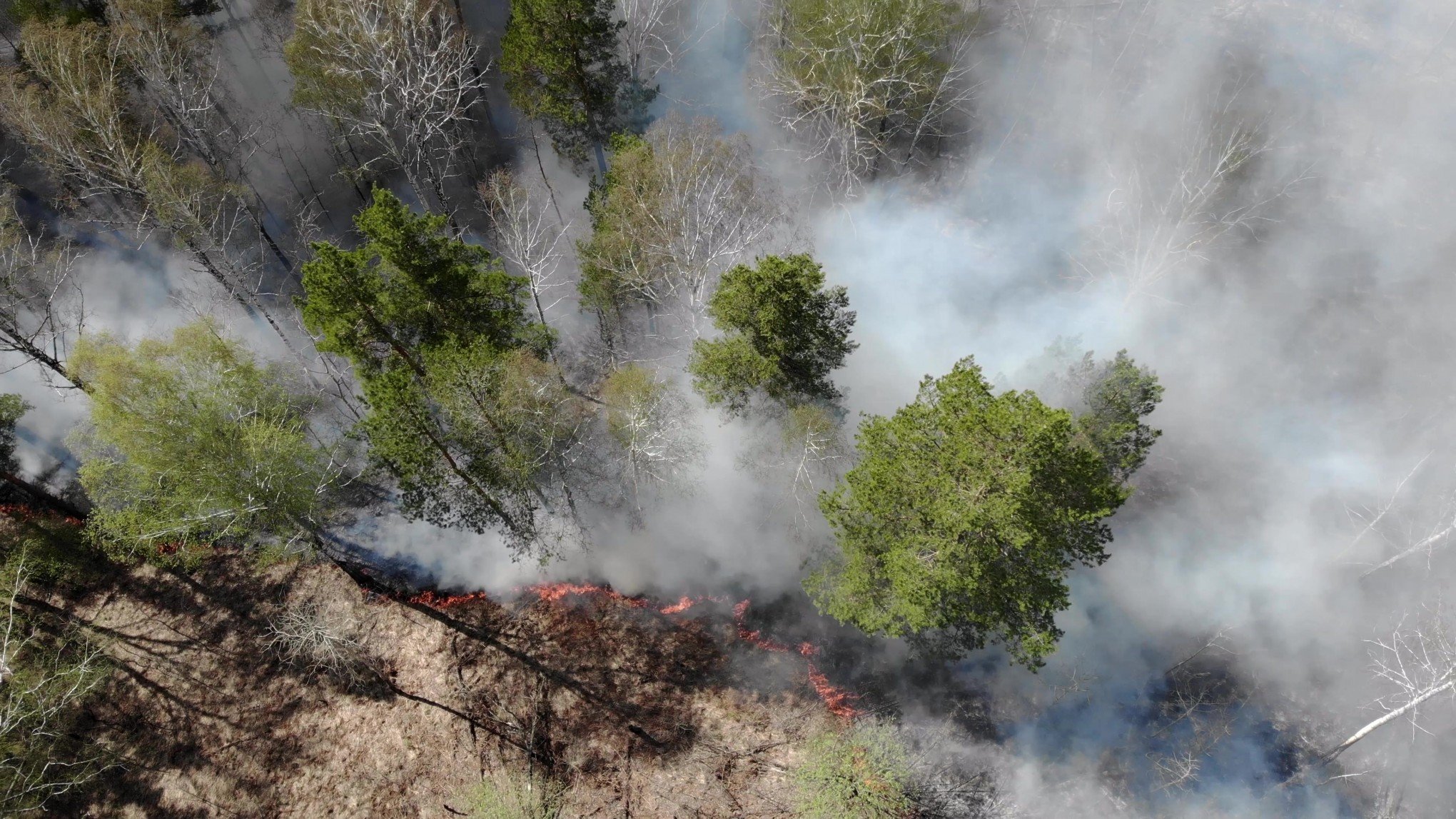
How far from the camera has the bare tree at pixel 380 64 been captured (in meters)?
22.8

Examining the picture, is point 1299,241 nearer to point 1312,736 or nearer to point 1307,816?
point 1312,736

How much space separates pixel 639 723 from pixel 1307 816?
18885 mm

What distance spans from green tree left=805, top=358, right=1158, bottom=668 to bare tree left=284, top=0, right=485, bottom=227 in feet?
52.4

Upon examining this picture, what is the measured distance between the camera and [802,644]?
22578 mm

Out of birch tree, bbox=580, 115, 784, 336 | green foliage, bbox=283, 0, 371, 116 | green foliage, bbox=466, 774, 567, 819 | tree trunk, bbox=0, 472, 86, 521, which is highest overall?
green foliage, bbox=283, 0, 371, 116

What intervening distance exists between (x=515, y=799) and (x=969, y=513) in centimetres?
1480

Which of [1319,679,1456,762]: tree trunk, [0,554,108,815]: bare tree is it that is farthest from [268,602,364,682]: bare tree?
[1319,679,1456,762]: tree trunk

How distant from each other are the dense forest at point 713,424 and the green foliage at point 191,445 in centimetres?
15

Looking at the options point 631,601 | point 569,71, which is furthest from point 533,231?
point 631,601

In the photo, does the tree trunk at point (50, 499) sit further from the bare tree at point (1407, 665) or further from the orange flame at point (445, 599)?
the bare tree at point (1407, 665)

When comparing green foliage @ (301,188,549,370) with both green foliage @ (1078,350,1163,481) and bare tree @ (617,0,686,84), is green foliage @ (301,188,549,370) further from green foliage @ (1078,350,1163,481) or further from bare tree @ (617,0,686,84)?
green foliage @ (1078,350,1163,481)

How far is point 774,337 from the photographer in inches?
741

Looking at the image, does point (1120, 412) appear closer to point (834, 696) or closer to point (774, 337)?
point (774, 337)

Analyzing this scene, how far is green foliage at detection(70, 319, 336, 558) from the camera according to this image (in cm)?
1900
